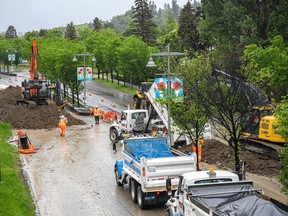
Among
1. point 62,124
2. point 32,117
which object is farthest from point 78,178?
point 32,117

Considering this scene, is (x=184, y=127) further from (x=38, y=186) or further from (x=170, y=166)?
(x=38, y=186)

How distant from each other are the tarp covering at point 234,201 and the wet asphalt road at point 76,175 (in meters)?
4.98

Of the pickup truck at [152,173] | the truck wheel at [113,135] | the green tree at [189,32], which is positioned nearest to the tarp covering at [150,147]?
the pickup truck at [152,173]

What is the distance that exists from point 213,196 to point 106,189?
9418 millimetres

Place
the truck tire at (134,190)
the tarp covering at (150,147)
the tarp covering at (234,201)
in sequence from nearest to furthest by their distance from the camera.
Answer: the tarp covering at (234,201) → the truck tire at (134,190) → the tarp covering at (150,147)

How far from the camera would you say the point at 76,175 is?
77.8 ft

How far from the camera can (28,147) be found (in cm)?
3019

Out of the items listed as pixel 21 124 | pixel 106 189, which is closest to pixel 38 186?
pixel 106 189

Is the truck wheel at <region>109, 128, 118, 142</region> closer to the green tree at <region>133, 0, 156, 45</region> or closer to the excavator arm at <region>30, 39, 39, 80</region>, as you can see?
the excavator arm at <region>30, 39, 39, 80</region>

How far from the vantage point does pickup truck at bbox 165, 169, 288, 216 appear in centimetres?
1092

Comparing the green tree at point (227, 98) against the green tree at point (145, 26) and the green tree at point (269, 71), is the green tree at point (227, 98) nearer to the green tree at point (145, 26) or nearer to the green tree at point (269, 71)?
the green tree at point (269, 71)

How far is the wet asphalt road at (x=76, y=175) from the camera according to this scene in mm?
18266

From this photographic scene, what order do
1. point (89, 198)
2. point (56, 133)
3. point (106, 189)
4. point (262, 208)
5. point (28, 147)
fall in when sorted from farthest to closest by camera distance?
point (56, 133) → point (28, 147) → point (106, 189) → point (89, 198) → point (262, 208)

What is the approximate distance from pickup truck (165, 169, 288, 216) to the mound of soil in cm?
853
